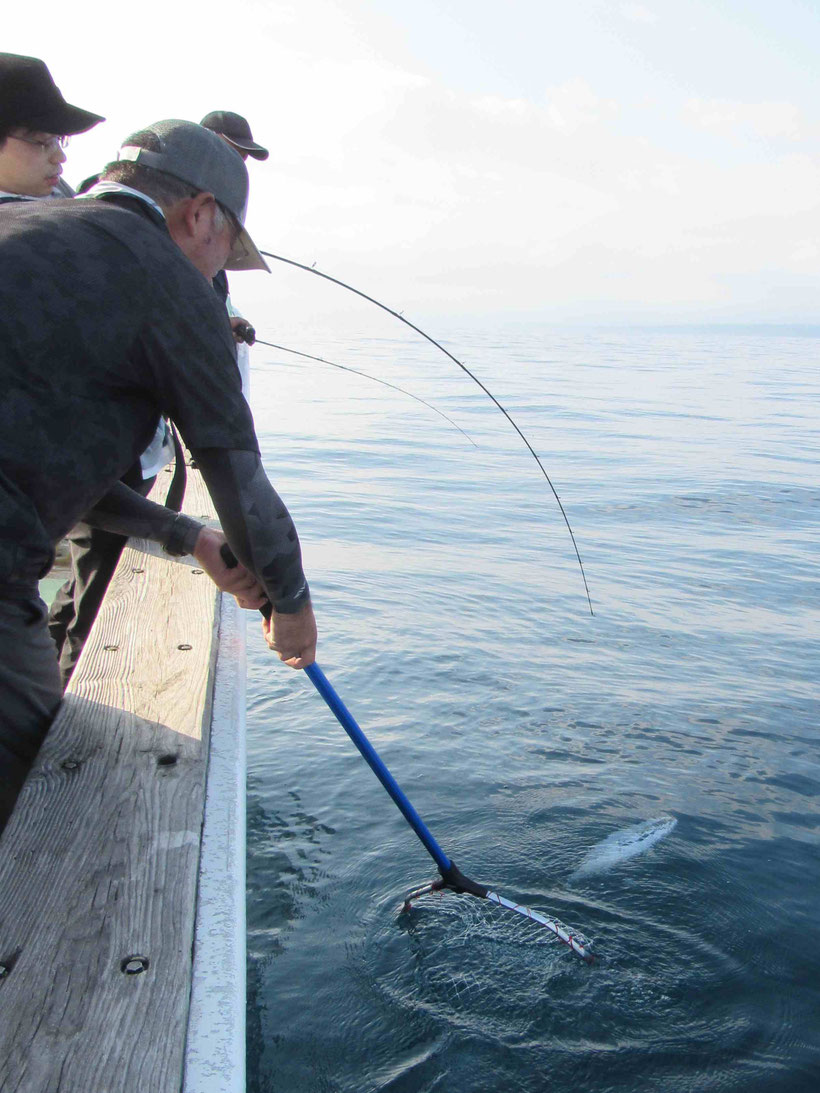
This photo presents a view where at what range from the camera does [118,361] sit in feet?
5.52

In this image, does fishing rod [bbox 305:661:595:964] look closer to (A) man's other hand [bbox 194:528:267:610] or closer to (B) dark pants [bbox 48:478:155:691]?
(A) man's other hand [bbox 194:528:267:610]

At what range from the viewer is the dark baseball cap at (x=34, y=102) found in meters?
2.86

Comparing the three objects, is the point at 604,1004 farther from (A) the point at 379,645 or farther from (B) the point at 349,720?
(A) the point at 379,645

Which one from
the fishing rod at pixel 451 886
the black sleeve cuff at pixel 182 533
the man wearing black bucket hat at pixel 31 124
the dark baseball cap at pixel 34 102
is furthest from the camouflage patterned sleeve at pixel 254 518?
the dark baseball cap at pixel 34 102

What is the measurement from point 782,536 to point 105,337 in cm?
908

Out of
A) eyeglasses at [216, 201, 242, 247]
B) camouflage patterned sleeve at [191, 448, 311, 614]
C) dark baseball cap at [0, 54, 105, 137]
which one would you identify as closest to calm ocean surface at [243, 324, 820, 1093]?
camouflage patterned sleeve at [191, 448, 311, 614]

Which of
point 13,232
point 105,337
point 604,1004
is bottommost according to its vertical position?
point 604,1004

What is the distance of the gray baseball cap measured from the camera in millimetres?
1928

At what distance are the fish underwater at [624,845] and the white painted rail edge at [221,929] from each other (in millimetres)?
1836

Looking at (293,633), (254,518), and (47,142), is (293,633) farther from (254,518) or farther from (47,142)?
(47,142)

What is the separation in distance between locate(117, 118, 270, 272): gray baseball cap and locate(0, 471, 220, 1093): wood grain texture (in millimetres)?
1214

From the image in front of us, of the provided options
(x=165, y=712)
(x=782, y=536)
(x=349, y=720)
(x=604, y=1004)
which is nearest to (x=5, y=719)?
(x=165, y=712)

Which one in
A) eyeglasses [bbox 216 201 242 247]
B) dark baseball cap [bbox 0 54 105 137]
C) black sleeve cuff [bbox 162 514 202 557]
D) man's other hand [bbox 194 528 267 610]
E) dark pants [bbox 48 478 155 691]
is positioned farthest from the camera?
dark pants [bbox 48 478 155 691]

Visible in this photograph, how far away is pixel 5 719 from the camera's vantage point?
2094 millimetres
